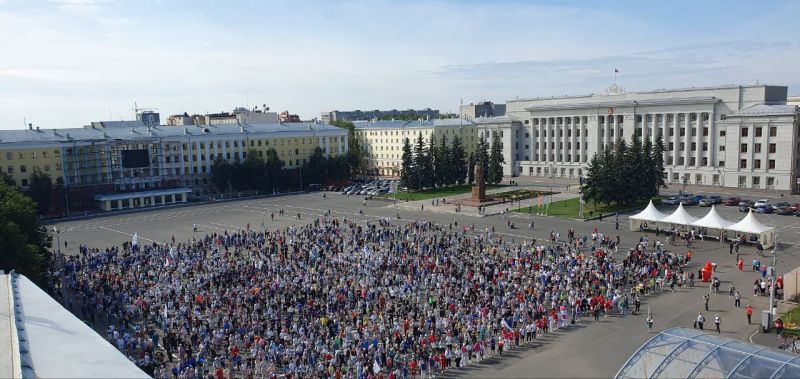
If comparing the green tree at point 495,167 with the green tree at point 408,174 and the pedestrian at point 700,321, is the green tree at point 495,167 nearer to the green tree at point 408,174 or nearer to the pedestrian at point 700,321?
the green tree at point 408,174

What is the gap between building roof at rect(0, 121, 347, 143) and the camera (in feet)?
237

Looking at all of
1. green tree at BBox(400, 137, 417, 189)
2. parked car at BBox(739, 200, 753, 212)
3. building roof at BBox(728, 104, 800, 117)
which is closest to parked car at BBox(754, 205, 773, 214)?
Answer: parked car at BBox(739, 200, 753, 212)

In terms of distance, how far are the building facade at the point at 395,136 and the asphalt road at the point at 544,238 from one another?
31.2m

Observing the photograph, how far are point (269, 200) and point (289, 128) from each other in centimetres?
2070

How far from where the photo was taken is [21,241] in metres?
31.4

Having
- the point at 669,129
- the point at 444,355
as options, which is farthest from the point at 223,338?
the point at 669,129

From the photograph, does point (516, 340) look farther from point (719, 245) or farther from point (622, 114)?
point (622, 114)

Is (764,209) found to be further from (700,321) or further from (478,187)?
(700,321)

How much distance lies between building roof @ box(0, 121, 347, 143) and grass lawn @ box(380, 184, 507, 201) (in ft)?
76.8

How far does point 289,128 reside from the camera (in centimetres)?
9238

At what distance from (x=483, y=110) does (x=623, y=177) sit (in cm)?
10801

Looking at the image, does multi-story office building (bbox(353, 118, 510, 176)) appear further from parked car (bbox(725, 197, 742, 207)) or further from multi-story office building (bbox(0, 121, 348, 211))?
parked car (bbox(725, 197, 742, 207))

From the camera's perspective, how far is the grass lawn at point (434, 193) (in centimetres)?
7156

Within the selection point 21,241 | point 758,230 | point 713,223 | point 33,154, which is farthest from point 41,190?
point 758,230
